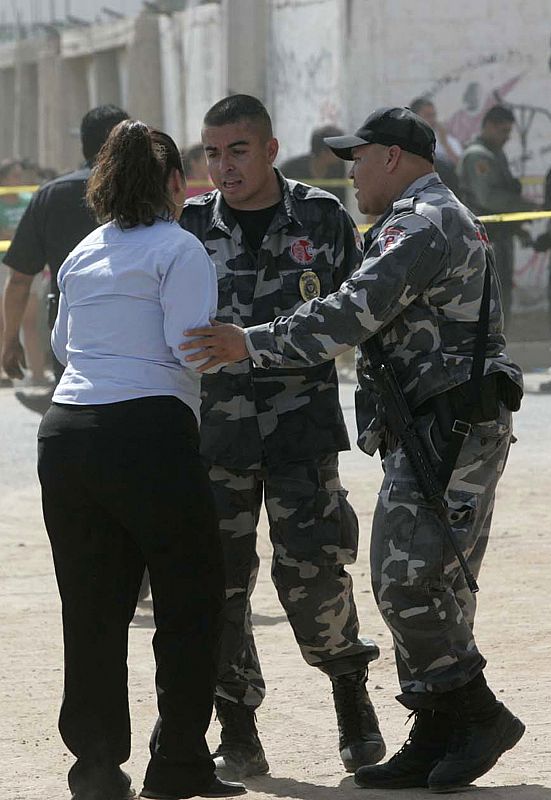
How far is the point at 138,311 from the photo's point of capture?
379cm

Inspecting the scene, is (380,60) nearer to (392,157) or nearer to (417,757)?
(392,157)

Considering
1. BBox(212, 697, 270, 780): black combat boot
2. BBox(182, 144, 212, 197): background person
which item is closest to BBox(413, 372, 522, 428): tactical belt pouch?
BBox(212, 697, 270, 780): black combat boot

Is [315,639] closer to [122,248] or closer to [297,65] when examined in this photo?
[122,248]

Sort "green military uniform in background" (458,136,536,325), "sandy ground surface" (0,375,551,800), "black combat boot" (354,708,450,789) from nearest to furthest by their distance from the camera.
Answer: "black combat boot" (354,708,450,789) → "sandy ground surface" (0,375,551,800) → "green military uniform in background" (458,136,536,325)

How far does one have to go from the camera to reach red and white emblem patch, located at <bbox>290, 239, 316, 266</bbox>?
457 centimetres

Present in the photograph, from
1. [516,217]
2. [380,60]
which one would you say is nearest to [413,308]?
[516,217]

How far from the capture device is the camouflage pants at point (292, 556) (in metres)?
4.53

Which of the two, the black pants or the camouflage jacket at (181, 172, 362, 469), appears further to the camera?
the camouflage jacket at (181, 172, 362, 469)

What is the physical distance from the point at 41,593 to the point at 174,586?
319 centimetres

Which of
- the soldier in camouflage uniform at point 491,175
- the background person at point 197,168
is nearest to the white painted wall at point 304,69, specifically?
the background person at point 197,168

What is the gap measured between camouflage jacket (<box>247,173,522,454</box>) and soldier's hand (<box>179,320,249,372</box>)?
0.27 feet

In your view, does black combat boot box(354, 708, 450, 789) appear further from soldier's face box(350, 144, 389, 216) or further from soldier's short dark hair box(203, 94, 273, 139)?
soldier's short dark hair box(203, 94, 273, 139)

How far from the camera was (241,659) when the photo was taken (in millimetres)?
4594

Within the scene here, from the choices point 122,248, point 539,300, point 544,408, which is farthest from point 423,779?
point 539,300
